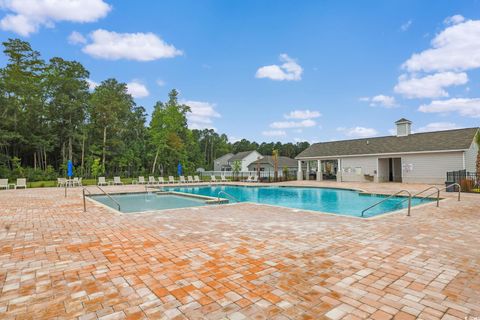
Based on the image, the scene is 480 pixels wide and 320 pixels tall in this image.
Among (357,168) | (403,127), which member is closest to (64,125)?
(357,168)

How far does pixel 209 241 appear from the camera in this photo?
4918 millimetres

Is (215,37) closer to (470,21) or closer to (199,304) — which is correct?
(470,21)

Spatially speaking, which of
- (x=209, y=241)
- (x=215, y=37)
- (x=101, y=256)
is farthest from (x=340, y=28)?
(x=101, y=256)

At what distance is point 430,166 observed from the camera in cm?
1988

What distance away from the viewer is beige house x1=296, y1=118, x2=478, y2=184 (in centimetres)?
1906

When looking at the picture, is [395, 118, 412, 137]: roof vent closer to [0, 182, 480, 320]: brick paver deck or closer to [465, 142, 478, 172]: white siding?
[465, 142, 478, 172]: white siding

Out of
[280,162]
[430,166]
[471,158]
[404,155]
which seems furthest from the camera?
[280,162]

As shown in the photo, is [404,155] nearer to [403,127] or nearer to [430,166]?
[430,166]

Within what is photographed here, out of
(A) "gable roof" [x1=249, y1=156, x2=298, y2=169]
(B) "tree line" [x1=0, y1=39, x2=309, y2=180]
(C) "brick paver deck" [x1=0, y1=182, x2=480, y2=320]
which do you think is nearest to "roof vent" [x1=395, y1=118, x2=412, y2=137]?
(C) "brick paver deck" [x1=0, y1=182, x2=480, y2=320]

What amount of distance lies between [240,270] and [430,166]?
71.3ft

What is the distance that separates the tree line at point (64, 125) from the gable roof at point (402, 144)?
16.7 metres

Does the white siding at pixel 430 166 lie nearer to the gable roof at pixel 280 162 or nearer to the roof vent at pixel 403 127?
the roof vent at pixel 403 127

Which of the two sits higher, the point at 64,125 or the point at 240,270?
the point at 64,125

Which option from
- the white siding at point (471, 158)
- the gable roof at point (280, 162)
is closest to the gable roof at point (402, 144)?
the white siding at point (471, 158)
